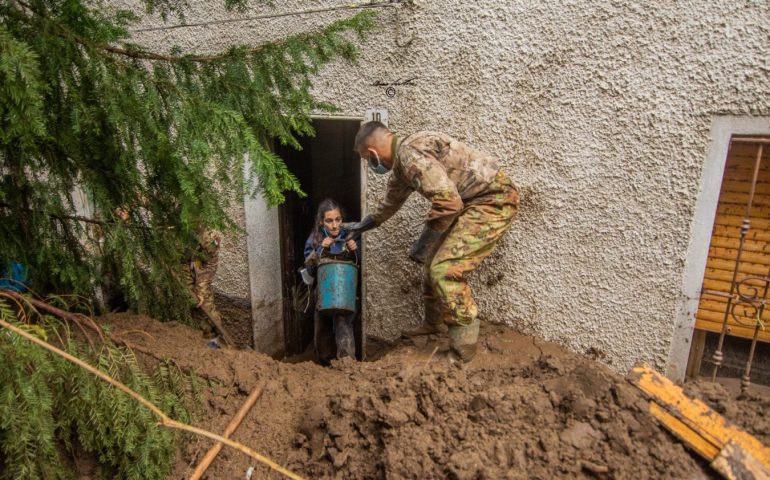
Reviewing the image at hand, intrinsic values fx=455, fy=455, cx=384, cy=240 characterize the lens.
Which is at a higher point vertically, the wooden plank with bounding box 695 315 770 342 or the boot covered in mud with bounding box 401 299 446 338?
the wooden plank with bounding box 695 315 770 342

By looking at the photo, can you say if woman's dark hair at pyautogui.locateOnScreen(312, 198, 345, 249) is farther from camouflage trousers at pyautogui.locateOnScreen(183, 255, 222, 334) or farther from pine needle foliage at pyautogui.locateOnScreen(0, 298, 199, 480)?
pine needle foliage at pyautogui.locateOnScreen(0, 298, 199, 480)

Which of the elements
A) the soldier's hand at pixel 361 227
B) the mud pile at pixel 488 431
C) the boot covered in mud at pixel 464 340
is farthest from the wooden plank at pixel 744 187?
the soldier's hand at pixel 361 227

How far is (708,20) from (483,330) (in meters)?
2.30

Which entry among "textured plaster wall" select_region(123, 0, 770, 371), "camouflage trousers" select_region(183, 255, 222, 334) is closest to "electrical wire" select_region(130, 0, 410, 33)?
"textured plaster wall" select_region(123, 0, 770, 371)

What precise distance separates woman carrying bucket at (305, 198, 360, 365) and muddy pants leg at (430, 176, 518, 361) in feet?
3.16

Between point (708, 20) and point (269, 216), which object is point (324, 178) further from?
point (708, 20)

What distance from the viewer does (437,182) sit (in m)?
2.70

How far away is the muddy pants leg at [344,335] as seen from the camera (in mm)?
3900

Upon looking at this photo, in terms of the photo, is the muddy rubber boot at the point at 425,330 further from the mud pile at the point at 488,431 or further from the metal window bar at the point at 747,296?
the metal window bar at the point at 747,296

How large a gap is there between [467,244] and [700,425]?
1.48 metres

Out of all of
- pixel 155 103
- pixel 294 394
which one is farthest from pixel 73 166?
pixel 294 394

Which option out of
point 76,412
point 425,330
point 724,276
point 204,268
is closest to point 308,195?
point 204,268

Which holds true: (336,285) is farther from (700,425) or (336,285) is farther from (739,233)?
(739,233)

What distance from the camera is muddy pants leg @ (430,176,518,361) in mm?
2881
